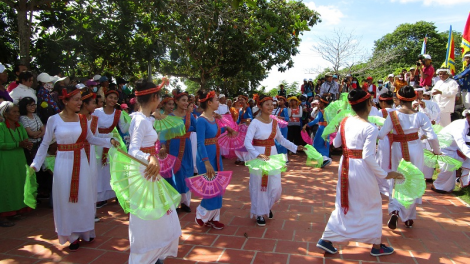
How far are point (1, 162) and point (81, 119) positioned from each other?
1.92 metres

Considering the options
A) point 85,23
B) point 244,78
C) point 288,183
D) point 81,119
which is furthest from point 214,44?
point 81,119

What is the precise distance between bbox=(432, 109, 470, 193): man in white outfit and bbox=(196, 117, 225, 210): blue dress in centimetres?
409

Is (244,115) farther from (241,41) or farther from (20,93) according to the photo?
(20,93)

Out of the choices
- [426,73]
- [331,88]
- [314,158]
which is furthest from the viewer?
[331,88]

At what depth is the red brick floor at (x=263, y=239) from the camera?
358cm

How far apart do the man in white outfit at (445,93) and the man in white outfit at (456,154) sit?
345 cm

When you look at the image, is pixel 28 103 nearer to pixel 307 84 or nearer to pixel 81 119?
pixel 81 119

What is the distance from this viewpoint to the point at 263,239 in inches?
160

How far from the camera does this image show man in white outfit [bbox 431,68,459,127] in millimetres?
8906

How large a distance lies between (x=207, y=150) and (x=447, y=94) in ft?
26.0

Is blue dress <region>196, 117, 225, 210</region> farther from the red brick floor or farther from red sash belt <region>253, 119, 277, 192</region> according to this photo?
red sash belt <region>253, 119, 277, 192</region>

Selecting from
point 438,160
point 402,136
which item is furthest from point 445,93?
point 402,136

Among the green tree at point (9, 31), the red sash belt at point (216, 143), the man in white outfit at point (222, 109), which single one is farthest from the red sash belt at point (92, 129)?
the green tree at point (9, 31)

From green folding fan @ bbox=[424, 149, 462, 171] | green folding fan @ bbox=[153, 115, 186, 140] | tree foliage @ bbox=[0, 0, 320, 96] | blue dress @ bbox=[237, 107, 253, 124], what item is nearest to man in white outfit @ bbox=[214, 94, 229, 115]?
blue dress @ bbox=[237, 107, 253, 124]
